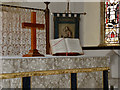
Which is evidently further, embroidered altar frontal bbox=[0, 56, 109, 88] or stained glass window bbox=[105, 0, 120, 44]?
stained glass window bbox=[105, 0, 120, 44]

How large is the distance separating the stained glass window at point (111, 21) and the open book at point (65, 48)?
5.75m

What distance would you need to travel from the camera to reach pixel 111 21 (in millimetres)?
8812

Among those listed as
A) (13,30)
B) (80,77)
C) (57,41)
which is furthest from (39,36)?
(80,77)

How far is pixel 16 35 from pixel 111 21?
13.9 feet

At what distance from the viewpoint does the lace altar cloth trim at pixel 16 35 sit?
528 cm

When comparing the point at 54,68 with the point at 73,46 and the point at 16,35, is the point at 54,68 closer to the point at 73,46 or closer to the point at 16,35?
the point at 73,46

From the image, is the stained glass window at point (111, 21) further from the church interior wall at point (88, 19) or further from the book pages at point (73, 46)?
the book pages at point (73, 46)

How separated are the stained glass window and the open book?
5753 mm

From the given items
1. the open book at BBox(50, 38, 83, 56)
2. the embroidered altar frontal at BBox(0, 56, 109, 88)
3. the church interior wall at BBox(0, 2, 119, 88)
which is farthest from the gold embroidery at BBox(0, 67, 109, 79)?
the church interior wall at BBox(0, 2, 119, 88)

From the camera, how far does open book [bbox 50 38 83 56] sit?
304cm

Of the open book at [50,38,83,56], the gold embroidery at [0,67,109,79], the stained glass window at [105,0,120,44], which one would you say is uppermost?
the stained glass window at [105,0,120,44]

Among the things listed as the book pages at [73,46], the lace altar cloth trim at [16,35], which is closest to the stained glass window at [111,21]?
the lace altar cloth trim at [16,35]

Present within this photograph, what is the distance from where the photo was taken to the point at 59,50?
305cm

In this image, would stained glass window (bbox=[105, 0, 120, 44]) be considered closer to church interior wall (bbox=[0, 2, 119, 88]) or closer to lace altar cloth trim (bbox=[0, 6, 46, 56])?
church interior wall (bbox=[0, 2, 119, 88])
